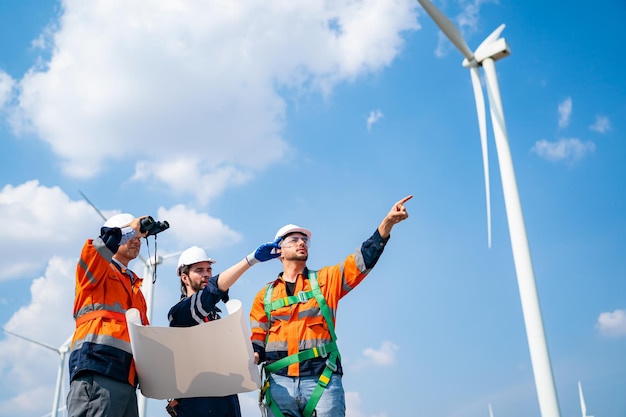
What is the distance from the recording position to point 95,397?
16.4ft

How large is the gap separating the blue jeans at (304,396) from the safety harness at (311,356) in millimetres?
48

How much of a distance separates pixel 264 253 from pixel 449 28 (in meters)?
4.38

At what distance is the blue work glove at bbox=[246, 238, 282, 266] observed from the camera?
6.25 m

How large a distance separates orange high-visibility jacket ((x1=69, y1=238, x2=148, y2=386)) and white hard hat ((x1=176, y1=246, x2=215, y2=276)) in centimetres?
173

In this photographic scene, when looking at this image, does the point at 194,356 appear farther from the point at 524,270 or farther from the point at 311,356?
the point at 524,270

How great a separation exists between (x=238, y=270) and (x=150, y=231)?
0.95m

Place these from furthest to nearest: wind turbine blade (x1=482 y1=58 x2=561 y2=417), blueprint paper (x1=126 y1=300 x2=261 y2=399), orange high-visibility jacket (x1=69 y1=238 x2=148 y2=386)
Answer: wind turbine blade (x1=482 y1=58 x2=561 y2=417)
blueprint paper (x1=126 y1=300 x2=261 y2=399)
orange high-visibility jacket (x1=69 y1=238 x2=148 y2=386)

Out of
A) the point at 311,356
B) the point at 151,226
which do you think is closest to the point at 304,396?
the point at 311,356

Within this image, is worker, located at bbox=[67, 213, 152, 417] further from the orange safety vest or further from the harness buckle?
the harness buckle

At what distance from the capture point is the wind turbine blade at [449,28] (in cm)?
840

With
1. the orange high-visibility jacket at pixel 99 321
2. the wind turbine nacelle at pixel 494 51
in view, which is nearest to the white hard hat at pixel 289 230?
the orange high-visibility jacket at pixel 99 321

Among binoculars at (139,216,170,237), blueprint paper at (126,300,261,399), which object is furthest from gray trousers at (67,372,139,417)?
binoculars at (139,216,170,237)

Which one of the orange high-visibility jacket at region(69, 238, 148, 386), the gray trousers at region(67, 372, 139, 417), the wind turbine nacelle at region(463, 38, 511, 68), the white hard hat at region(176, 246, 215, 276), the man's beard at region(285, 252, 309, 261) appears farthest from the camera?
the wind turbine nacelle at region(463, 38, 511, 68)

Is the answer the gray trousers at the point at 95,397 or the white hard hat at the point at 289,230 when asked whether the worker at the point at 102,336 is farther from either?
the white hard hat at the point at 289,230
